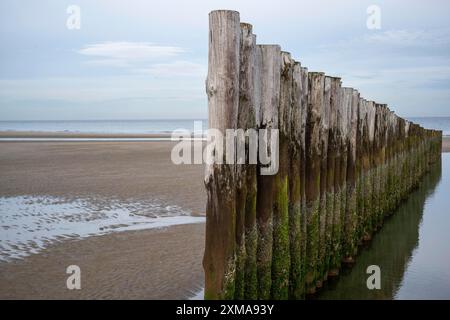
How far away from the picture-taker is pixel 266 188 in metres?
4.26

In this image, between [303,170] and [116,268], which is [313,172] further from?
[116,268]

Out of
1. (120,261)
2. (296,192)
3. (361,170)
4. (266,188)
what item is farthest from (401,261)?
(120,261)

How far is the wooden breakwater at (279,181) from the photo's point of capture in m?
3.68

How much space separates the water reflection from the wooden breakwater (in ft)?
0.78

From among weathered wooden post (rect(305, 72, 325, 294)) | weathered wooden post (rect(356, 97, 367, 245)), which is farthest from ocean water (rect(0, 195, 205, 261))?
weathered wooden post (rect(305, 72, 325, 294))

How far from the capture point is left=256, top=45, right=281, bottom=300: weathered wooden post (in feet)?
13.7

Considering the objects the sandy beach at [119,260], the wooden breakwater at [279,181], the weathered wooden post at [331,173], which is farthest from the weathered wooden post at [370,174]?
the sandy beach at [119,260]

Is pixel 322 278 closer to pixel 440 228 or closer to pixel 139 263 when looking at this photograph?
pixel 139 263

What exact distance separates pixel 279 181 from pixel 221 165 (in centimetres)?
87

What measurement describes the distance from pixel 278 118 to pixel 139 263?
107 inches

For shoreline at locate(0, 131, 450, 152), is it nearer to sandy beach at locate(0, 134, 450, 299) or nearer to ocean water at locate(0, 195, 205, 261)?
sandy beach at locate(0, 134, 450, 299)
